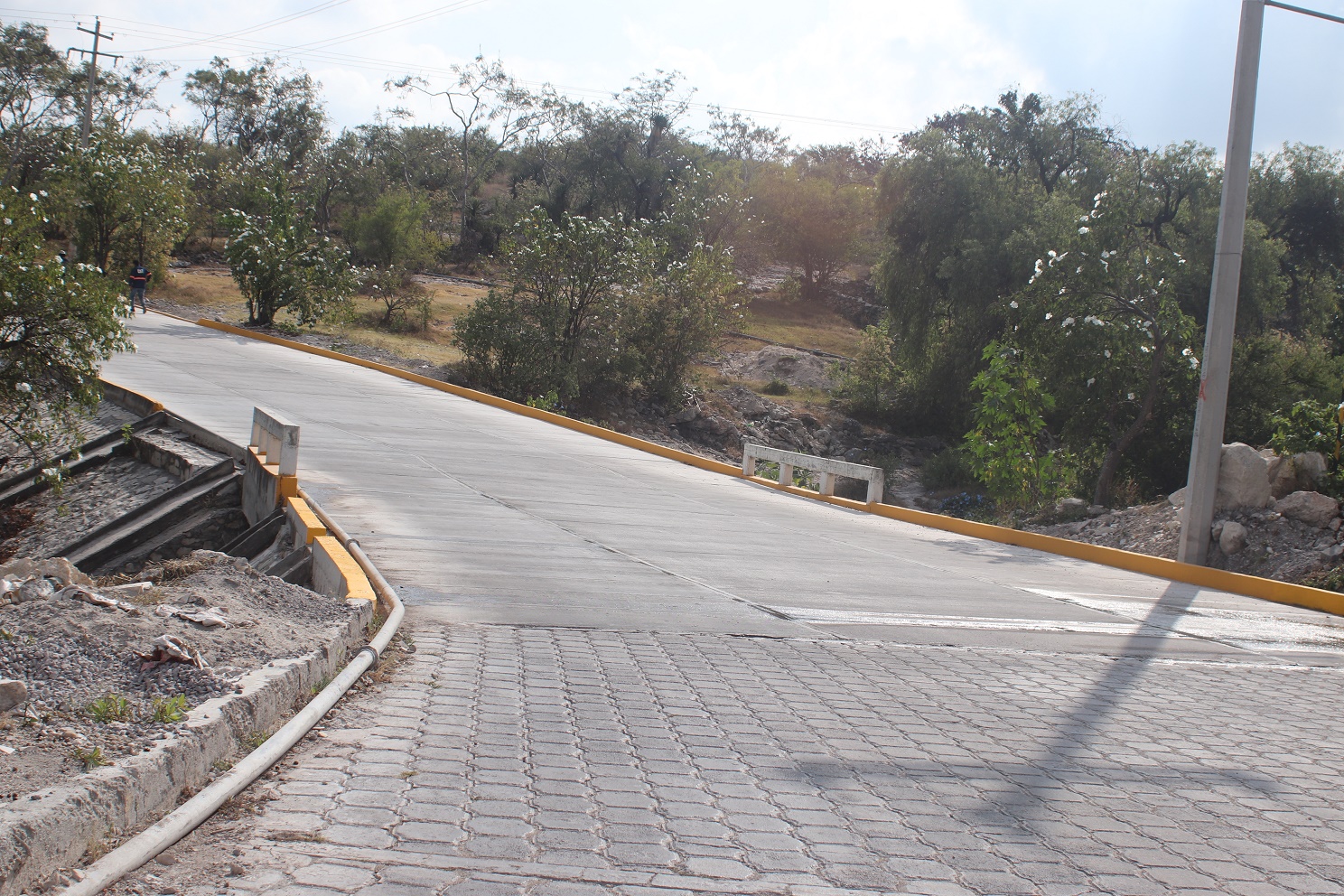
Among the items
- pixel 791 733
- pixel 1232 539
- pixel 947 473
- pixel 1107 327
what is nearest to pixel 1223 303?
pixel 1232 539

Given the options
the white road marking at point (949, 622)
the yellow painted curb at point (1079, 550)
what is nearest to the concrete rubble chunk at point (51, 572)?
the white road marking at point (949, 622)

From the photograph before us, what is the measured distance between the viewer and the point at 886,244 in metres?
43.2

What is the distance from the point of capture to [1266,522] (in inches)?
543

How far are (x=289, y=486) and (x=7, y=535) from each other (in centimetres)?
679

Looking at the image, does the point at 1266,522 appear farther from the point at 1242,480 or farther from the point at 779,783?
the point at 779,783

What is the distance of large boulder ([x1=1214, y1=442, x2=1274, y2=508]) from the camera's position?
14055 millimetres

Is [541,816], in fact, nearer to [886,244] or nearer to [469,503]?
[469,503]

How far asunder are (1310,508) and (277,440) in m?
12.4

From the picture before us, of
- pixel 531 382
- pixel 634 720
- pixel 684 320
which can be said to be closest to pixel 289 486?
pixel 634 720

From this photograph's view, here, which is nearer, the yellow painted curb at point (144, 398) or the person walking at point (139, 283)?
the yellow painted curb at point (144, 398)

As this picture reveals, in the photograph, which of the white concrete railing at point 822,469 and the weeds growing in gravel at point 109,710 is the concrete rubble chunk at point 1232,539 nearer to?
the white concrete railing at point 822,469

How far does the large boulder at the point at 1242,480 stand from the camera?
1405cm

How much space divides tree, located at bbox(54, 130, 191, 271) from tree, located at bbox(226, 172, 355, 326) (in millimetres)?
3866

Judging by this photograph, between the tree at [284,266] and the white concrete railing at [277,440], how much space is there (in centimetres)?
2434
